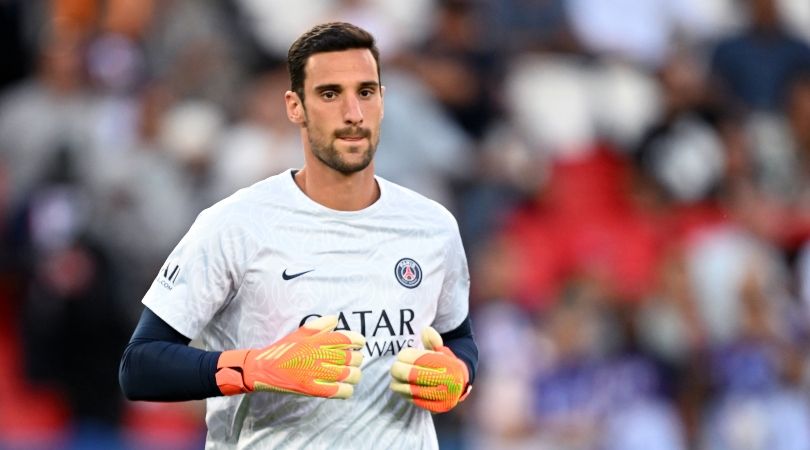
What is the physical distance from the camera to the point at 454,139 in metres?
10.2

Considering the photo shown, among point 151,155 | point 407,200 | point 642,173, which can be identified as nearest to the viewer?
point 407,200

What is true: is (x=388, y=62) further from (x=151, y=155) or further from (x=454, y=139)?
(x=151, y=155)

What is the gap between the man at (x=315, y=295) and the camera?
14.7ft

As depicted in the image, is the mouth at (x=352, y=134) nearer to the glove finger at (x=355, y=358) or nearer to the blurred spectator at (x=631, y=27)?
the glove finger at (x=355, y=358)

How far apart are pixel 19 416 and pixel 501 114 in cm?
379

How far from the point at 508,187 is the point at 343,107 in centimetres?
560

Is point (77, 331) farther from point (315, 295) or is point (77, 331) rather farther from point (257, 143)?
point (315, 295)

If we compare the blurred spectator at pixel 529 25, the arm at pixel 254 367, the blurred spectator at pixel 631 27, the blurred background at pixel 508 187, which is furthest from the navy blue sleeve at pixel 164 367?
the blurred spectator at pixel 631 27

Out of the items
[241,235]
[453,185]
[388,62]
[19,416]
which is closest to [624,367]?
[453,185]

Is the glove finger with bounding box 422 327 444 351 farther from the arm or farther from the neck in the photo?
the neck

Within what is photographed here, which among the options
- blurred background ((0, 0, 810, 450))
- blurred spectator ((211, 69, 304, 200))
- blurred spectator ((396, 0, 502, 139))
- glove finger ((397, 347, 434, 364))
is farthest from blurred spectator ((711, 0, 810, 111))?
glove finger ((397, 347, 434, 364))

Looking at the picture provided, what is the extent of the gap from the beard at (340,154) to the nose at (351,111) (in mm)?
38

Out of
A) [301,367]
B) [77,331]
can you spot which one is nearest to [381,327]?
[301,367]

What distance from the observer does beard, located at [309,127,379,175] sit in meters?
4.57
